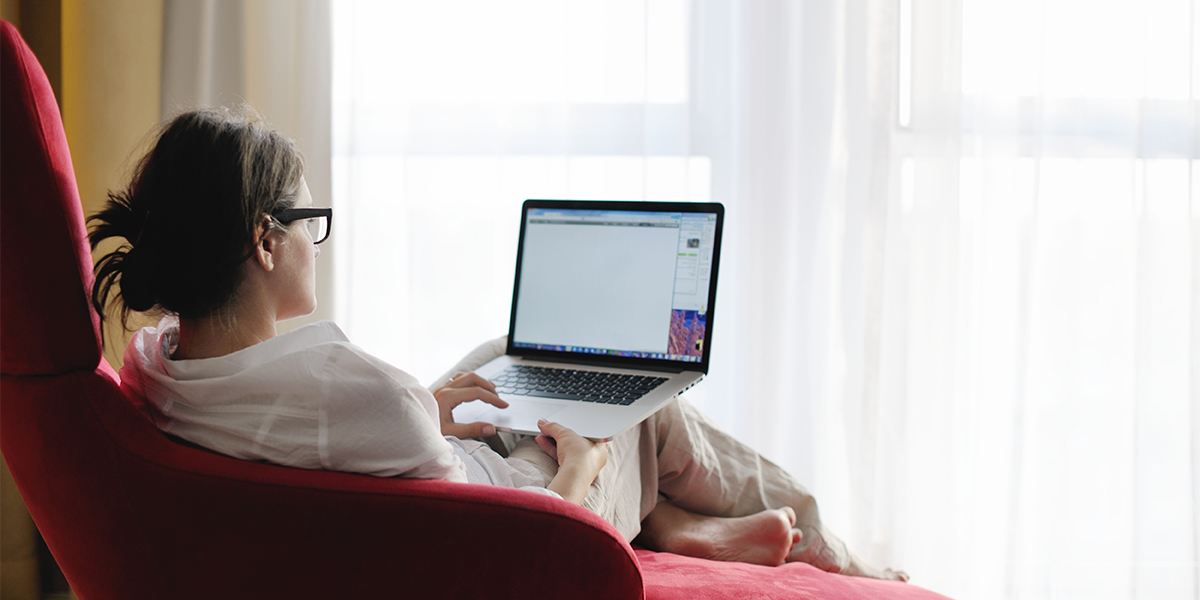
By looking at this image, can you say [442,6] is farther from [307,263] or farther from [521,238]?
[307,263]

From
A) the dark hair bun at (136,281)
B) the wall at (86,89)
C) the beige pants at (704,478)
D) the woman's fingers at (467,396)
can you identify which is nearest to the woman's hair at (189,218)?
the dark hair bun at (136,281)

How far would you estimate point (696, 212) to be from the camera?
1370 mm

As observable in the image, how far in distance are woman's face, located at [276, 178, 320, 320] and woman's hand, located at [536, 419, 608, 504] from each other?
36cm

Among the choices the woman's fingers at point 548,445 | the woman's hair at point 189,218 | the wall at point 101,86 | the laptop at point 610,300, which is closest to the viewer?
the woman's hair at point 189,218

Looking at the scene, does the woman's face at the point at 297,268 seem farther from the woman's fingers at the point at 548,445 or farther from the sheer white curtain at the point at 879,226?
the sheer white curtain at the point at 879,226

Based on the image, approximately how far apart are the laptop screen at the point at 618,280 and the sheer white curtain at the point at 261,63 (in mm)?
739

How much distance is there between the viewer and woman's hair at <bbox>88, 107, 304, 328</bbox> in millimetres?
778

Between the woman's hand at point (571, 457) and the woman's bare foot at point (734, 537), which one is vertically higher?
the woman's hand at point (571, 457)

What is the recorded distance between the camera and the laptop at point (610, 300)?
1.33m

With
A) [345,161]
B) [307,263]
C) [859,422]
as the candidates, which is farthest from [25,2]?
[859,422]

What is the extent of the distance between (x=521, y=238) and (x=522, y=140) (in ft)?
1.79

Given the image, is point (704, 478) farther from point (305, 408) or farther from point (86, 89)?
point (86, 89)

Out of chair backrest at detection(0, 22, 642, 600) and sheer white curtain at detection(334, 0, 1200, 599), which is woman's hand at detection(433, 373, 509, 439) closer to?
chair backrest at detection(0, 22, 642, 600)

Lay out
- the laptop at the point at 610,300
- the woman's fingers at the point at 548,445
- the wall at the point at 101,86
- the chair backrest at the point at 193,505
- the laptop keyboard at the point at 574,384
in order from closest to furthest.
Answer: the chair backrest at the point at 193,505 → the woman's fingers at the point at 548,445 → the laptop keyboard at the point at 574,384 → the laptop at the point at 610,300 → the wall at the point at 101,86
